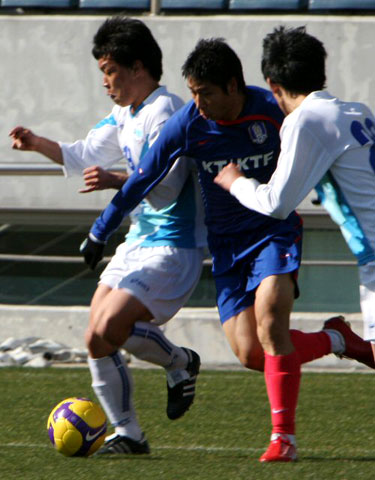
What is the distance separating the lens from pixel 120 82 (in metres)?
5.14

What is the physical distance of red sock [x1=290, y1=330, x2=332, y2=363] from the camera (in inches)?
197

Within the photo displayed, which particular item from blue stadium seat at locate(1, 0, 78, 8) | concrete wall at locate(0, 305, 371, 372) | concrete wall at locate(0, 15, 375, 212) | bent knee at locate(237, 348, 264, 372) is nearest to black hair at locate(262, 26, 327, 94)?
bent knee at locate(237, 348, 264, 372)

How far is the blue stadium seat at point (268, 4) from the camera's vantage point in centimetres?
993

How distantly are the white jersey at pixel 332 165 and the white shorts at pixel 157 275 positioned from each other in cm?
86

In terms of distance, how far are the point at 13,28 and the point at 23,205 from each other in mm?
1553

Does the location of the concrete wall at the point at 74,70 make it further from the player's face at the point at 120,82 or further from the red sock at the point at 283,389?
the red sock at the point at 283,389

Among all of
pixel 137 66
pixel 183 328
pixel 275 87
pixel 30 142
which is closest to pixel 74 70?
pixel 183 328

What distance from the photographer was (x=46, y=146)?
5.49 m

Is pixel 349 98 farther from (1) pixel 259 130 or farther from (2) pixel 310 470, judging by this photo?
(2) pixel 310 470

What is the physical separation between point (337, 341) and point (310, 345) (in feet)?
0.71

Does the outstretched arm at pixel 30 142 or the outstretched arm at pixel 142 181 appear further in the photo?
the outstretched arm at pixel 30 142

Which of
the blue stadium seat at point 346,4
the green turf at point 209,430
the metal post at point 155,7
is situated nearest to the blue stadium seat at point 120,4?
the metal post at point 155,7

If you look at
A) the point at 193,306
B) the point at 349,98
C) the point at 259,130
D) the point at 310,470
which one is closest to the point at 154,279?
the point at 259,130

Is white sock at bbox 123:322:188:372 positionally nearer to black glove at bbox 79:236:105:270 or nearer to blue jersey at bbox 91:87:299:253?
black glove at bbox 79:236:105:270
